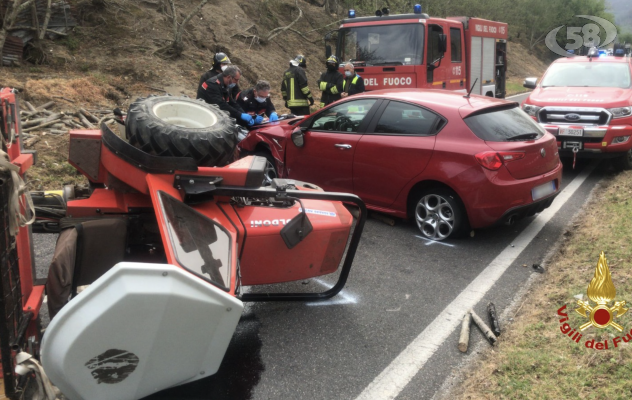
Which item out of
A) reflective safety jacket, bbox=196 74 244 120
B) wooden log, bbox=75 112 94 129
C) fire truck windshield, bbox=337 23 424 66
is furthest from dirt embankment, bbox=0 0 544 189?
fire truck windshield, bbox=337 23 424 66

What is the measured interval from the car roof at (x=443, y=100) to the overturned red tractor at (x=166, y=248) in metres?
2.06

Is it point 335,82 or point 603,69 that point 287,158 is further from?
point 603,69

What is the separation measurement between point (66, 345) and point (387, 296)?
9.13 ft

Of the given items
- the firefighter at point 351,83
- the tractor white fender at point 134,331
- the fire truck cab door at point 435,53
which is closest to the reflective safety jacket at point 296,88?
the firefighter at point 351,83

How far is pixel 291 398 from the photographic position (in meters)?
3.24

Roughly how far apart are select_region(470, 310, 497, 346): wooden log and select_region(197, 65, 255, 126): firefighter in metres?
4.83

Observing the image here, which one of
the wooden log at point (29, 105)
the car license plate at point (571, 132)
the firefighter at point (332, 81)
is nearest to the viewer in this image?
the car license plate at point (571, 132)

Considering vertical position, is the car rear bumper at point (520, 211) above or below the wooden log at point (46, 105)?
below

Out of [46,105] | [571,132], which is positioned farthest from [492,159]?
[46,105]

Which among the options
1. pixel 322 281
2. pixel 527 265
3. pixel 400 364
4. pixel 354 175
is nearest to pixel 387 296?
pixel 322 281

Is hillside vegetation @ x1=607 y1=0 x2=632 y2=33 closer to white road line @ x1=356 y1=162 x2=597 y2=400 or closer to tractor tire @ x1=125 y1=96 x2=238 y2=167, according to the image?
white road line @ x1=356 y1=162 x2=597 y2=400

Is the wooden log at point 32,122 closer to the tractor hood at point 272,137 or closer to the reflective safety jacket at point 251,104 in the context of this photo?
the reflective safety jacket at point 251,104

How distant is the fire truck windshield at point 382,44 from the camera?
10453 mm

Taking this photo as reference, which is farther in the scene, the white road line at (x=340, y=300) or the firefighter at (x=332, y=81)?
the firefighter at (x=332, y=81)
